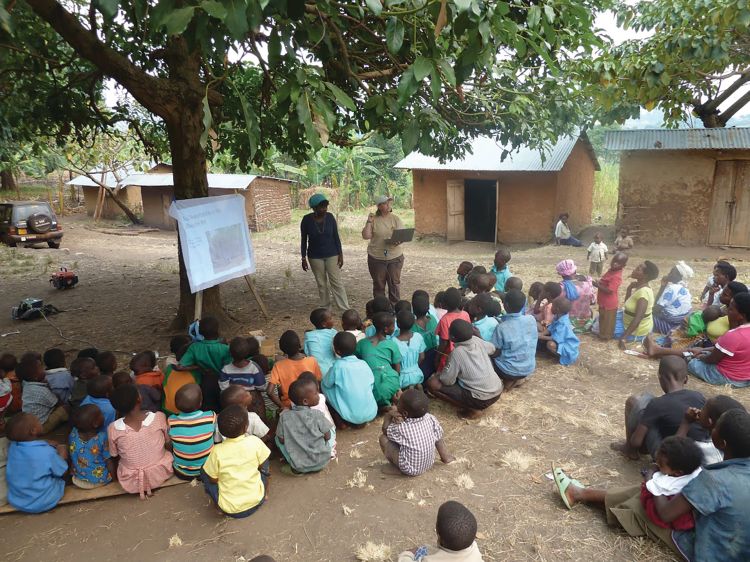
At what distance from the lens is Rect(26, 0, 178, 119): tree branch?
171 inches

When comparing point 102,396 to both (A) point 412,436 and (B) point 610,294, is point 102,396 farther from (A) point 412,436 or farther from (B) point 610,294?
(B) point 610,294

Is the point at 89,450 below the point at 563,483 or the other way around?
the other way around

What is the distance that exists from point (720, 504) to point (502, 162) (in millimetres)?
11739

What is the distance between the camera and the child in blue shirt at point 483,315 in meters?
4.93

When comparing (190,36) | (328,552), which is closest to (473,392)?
(328,552)

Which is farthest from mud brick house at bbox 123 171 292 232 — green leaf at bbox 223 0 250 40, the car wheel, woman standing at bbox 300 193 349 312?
green leaf at bbox 223 0 250 40

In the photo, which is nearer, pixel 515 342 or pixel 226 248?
pixel 515 342

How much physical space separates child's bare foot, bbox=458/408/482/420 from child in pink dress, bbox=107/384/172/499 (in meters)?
2.33

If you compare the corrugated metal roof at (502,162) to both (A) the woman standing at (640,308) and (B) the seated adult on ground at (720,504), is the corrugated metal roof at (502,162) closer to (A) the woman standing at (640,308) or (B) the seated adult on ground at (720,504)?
(A) the woman standing at (640,308)

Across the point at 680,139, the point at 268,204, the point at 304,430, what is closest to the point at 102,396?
the point at 304,430

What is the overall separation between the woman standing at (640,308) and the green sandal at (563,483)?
2896 mm

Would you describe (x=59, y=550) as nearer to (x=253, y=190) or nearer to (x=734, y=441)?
(x=734, y=441)

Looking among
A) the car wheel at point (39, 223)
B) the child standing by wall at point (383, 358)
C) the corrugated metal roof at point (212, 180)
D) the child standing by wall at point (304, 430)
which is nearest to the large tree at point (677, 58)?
the child standing by wall at point (383, 358)

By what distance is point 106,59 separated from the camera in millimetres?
4570
